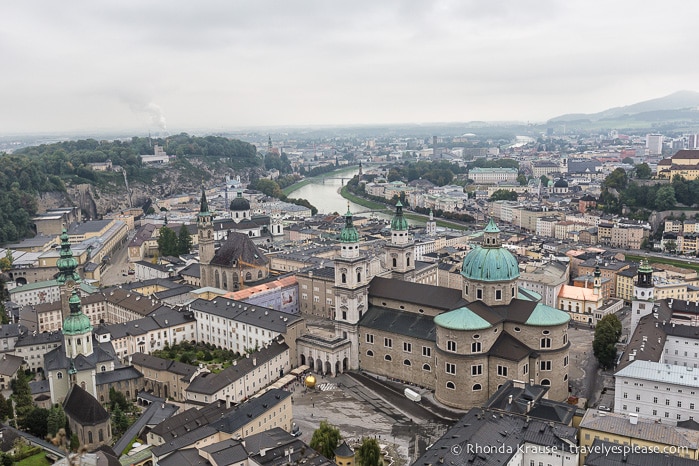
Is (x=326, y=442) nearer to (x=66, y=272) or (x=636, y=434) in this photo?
(x=636, y=434)

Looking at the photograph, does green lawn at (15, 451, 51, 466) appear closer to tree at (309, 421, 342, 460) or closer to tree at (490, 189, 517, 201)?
tree at (309, 421, 342, 460)

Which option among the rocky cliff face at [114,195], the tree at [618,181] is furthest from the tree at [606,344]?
the rocky cliff face at [114,195]

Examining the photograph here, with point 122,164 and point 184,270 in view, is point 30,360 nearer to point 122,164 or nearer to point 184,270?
point 184,270

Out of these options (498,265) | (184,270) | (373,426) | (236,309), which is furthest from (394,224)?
(184,270)

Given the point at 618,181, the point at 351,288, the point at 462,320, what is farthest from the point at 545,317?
the point at 618,181

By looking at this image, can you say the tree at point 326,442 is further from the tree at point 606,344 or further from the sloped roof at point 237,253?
the sloped roof at point 237,253

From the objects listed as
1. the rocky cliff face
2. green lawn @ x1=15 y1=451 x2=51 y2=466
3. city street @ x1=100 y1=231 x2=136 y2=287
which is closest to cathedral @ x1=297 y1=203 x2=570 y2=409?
green lawn @ x1=15 y1=451 x2=51 y2=466
